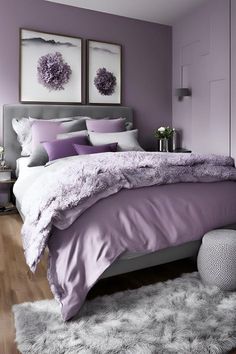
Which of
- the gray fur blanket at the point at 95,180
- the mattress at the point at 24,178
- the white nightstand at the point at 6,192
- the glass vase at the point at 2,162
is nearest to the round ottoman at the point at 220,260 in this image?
the gray fur blanket at the point at 95,180

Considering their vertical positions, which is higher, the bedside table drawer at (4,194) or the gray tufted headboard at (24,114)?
the gray tufted headboard at (24,114)

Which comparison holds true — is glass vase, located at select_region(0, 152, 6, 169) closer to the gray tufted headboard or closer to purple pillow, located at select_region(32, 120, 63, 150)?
the gray tufted headboard

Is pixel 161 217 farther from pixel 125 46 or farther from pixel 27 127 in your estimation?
pixel 125 46

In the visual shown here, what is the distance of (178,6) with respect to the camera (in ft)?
14.1

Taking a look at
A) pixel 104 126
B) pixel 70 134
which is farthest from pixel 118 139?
pixel 70 134

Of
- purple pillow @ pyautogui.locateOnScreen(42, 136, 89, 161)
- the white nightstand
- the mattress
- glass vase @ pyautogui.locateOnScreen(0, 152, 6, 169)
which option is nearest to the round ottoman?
→ the mattress

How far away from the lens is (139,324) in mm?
1579

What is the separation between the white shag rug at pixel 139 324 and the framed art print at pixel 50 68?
9.68 feet

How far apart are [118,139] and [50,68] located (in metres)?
1.36

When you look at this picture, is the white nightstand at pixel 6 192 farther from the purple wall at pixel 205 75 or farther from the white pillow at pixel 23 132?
the purple wall at pixel 205 75

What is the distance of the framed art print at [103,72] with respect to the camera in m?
4.38

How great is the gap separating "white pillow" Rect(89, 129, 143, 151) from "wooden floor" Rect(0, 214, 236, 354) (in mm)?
1438

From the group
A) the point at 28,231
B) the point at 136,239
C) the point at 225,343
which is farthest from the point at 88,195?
the point at 225,343

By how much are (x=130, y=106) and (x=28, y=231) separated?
10.4ft
